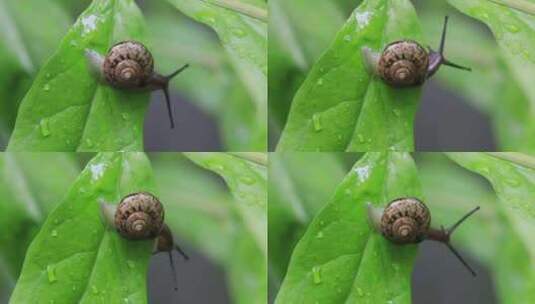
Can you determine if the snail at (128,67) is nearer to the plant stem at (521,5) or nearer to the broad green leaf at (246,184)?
the broad green leaf at (246,184)

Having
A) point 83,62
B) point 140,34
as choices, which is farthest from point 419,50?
point 83,62

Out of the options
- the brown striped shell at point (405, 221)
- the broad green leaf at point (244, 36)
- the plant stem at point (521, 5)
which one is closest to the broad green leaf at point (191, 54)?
the broad green leaf at point (244, 36)

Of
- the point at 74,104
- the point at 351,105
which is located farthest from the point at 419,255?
the point at 74,104

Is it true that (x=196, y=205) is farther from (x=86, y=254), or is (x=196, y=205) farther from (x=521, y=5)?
(x=521, y=5)

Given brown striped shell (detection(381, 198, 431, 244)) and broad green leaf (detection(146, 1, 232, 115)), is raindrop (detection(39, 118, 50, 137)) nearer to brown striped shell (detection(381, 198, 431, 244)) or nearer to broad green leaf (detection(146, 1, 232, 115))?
broad green leaf (detection(146, 1, 232, 115))

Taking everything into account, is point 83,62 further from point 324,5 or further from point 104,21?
point 324,5
